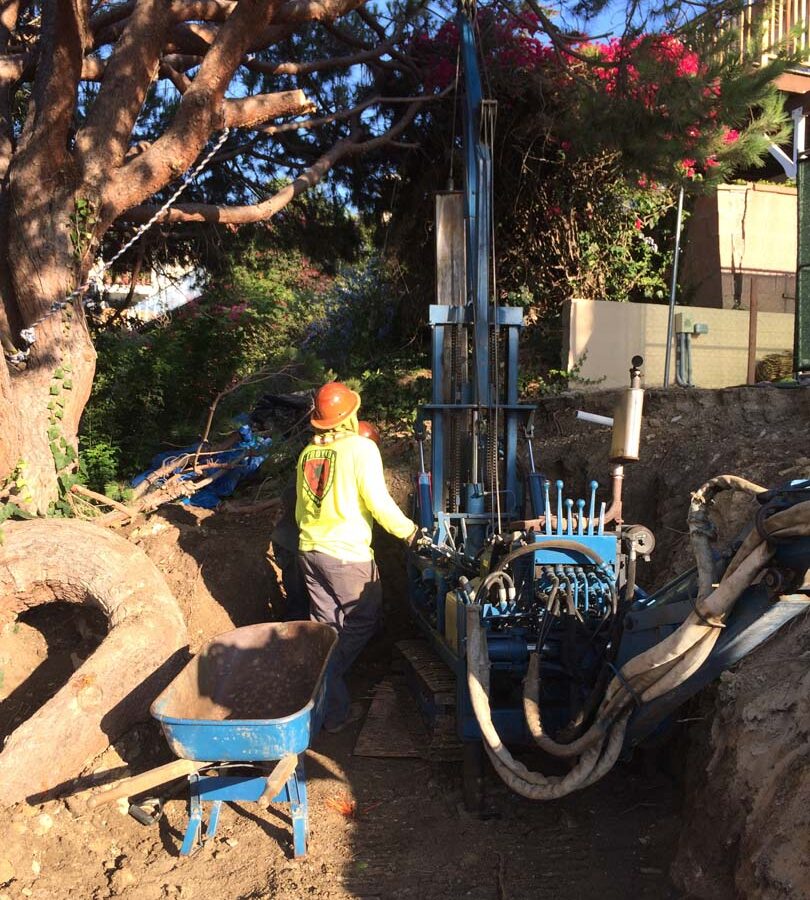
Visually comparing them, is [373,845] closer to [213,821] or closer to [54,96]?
[213,821]

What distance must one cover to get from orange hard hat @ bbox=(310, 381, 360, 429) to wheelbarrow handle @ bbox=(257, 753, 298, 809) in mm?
2272

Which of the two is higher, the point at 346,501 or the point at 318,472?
the point at 318,472

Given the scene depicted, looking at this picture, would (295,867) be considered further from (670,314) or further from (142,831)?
(670,314)

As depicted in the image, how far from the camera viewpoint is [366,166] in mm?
10258

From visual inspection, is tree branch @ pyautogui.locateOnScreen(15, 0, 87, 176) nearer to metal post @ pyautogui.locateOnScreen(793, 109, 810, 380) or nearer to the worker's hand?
the worker's hand

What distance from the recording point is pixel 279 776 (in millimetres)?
3627

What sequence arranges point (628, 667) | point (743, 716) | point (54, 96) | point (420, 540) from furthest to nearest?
point (54, 96) < point (420, 540) < point (743, 716) < point (628, 667)

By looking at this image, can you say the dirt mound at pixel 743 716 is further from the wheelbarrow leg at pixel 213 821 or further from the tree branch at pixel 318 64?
the tree branch at pixel 318 64

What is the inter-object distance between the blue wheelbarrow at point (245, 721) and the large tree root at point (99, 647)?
1.90 feet

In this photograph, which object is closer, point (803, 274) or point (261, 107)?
point (261, 107)

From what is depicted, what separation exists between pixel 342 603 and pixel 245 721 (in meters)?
1.72

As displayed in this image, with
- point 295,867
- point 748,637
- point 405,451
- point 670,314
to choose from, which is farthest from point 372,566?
point 670,314

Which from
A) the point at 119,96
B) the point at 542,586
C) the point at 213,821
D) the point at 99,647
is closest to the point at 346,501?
the point at 542,586

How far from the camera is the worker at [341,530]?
5250 millimetres
